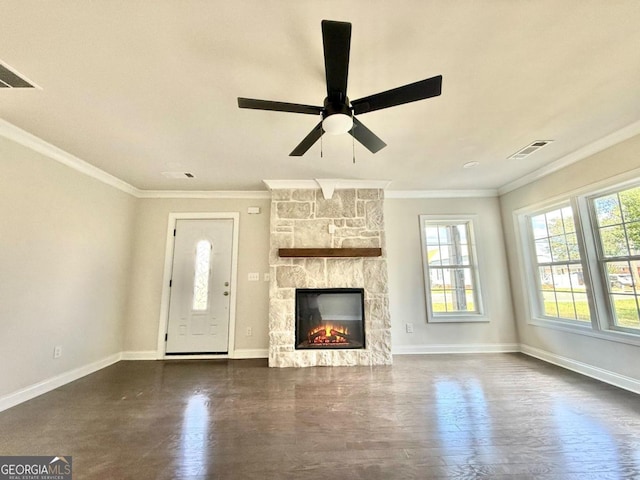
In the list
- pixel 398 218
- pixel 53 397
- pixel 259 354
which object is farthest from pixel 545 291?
pixel 53 397

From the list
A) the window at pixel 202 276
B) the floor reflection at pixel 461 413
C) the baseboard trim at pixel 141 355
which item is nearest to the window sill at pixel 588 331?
the floor reflection at pixel 461 413

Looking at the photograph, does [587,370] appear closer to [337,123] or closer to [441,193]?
[441,193]

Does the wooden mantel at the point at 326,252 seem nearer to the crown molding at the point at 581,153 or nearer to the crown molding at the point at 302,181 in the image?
the crown molding at the point at 302,181

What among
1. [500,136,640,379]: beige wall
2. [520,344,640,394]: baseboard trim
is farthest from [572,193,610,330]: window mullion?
[520,344,640,394]: baseboard trim

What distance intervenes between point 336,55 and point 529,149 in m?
2.91

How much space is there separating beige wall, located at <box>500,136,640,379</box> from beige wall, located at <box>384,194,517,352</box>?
0.54 feet

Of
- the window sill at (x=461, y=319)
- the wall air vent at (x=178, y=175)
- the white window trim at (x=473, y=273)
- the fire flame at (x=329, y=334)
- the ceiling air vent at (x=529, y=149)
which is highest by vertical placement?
the wall air vent at (x=178, y=175)

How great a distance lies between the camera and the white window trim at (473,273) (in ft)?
13.7

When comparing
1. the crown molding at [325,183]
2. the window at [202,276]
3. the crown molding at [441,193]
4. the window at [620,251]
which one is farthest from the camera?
the crown molding at [441,193]

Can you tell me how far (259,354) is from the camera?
4.01 meters

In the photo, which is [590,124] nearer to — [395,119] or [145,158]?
[395,119]

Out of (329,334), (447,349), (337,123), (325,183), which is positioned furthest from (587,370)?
(337,123)

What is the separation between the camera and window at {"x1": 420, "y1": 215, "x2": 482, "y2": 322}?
4.25 meters

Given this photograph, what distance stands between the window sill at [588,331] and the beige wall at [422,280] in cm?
51
